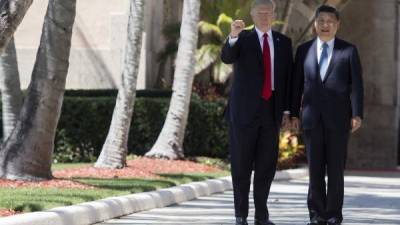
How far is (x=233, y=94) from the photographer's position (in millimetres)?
9758

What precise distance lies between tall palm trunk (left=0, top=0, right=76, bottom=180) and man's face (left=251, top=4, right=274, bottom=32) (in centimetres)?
526

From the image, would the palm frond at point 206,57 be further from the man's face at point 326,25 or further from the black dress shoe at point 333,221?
the black dress shoe at point 333,221

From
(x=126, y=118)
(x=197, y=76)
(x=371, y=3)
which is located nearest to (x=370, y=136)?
(x=371, y=3)

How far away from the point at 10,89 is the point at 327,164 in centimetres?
1093

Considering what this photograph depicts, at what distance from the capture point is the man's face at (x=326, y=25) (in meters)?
9.63

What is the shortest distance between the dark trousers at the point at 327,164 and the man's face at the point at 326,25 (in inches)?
30.5

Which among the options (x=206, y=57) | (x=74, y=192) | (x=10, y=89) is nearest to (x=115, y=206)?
(x=74, y=192)

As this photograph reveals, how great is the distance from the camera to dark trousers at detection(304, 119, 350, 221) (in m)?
9.62

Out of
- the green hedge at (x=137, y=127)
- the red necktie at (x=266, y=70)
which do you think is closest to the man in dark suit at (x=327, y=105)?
the red necktie at (x=266, y=70)

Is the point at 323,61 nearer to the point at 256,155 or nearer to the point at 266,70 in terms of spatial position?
the point at 266,70

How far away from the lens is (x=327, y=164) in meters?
9.74

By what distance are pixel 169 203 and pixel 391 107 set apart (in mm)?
15854

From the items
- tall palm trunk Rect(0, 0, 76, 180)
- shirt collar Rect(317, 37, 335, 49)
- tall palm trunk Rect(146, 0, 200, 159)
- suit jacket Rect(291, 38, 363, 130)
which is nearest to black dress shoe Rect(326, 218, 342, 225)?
suit jacket Rect(291, 38, 363, 130)

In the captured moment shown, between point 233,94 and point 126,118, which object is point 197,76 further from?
point 233,94
